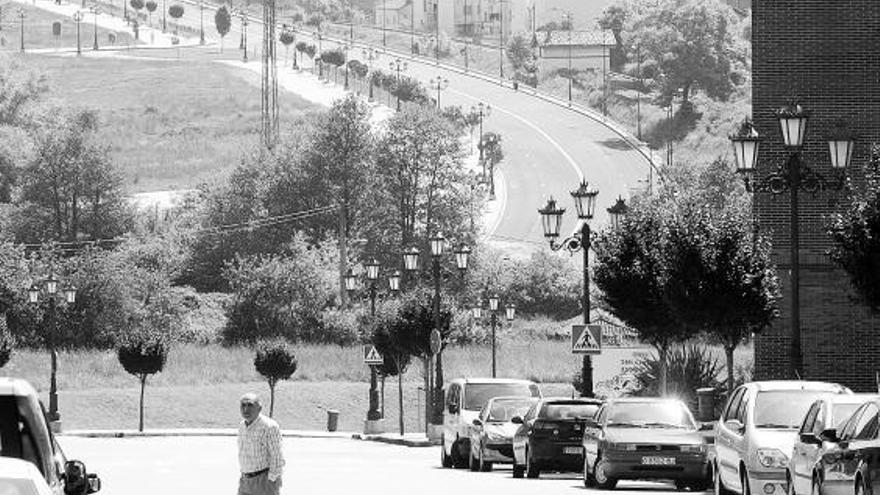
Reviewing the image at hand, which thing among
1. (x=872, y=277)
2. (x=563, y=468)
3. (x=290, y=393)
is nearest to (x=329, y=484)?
(x=563, y=468)

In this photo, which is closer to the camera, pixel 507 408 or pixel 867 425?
pixel 867 425

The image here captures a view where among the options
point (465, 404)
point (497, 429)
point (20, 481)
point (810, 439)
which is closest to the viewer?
point (20, 481)

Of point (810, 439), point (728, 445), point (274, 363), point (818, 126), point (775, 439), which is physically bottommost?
point (274, 363)

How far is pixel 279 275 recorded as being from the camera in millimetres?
130500

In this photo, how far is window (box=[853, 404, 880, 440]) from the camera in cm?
2039

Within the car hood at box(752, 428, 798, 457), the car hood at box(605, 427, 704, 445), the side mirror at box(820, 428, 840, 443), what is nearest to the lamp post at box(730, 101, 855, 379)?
the car hood at box(605, 427, 704, 445)

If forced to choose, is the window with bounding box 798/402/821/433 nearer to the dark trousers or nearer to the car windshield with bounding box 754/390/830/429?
the car windshield with bounding box 754/390/830/429

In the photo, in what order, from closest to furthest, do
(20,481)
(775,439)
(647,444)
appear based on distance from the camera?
1. (20,481)
2. (775,439)
3. (647,444)

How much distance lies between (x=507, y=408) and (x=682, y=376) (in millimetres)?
9783

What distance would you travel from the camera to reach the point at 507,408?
4175 centimetres

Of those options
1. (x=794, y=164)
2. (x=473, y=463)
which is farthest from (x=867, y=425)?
(x=473, y=463)

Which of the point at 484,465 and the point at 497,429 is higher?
the point at 497,429

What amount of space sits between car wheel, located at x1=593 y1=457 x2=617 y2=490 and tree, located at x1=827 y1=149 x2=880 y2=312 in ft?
15.5

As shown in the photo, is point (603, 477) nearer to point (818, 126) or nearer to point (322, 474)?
point (322, 474)
